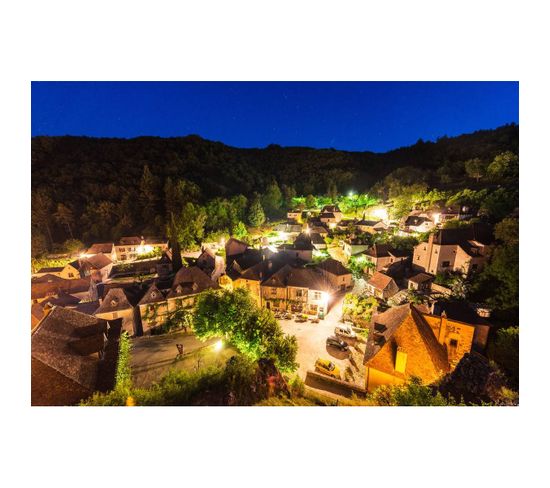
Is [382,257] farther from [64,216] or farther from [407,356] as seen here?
[64,216]

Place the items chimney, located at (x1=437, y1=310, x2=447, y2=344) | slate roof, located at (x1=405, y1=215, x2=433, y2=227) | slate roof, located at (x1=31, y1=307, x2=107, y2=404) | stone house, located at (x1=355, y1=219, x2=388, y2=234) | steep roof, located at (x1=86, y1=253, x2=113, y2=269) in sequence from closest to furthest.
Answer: slate roof, located at (x1=31, y1=307, x2=107, y2=404) → chimney, located at (x1=437, y1=310, x2=447, y2=344) → steep roof, located at (x1=86, y1=253, x2=113, y2=269) → slate roof, located at (x1=405, y1=215, x2=433, y2=227) → stone house, located at (x1=355, y1=219, x2=388, y2=234)

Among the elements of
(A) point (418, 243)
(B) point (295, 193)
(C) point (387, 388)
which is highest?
(B) point (295, 193)

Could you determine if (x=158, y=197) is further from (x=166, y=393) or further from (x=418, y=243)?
(x=418, y=243)

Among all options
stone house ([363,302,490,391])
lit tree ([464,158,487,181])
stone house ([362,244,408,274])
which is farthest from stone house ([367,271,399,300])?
lit tree ([464,158,487,181])

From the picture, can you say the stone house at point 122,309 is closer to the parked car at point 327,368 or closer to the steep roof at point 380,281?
the parked car at point 327,368

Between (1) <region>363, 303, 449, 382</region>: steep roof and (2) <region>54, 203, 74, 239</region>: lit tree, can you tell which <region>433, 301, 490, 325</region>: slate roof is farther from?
(2) <region>54, 203, 74, 239</region>: lit tree
